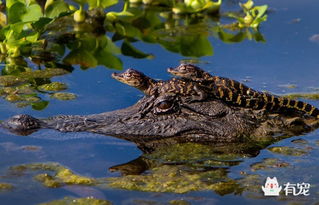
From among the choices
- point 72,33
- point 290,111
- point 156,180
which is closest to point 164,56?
point 72,33

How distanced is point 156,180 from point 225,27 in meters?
6.35

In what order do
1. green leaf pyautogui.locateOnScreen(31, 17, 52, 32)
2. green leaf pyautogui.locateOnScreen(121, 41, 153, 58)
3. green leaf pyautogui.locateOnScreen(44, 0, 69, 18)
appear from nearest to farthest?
green leaf pyautogui.locateOnScreen(31, 17, 52, 32) < green leaf pyautogui.locateOnScreen(44, 0, 69, 18) < green leaf pyautogui.locateOnScreen(121, 41, 153, 58)

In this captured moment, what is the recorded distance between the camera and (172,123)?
6.72 m

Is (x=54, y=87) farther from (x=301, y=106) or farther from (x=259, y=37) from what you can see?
(x=259, y=37)

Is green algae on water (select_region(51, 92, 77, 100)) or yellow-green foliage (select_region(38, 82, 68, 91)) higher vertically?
yellow-green foliage (select_region(38, 82, 68, 91))

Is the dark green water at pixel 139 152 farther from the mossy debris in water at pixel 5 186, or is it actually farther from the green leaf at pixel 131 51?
the green leaf at pixel 131 51

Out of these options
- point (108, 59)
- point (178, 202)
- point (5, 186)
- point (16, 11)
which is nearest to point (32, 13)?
point (16, 11)

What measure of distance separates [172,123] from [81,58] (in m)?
3.43

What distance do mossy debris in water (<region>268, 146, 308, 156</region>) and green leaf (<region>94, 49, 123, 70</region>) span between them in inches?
131

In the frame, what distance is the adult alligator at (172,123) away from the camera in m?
6.69

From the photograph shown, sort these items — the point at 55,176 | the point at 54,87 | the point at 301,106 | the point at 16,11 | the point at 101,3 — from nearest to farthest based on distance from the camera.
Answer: the point at 55,176 → the point at 301,106 → the point at 54,87 → the point at 16,11 → the point at 101,3

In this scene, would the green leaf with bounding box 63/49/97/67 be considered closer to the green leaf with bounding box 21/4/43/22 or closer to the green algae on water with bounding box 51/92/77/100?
the green leaf with bounding box 21/4/43/22

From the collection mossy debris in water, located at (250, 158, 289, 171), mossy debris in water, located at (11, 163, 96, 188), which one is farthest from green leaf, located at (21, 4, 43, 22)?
mossy debris in water, located at (250, 158, 289, 171)

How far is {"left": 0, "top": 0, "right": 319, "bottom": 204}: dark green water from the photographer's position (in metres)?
5.44
